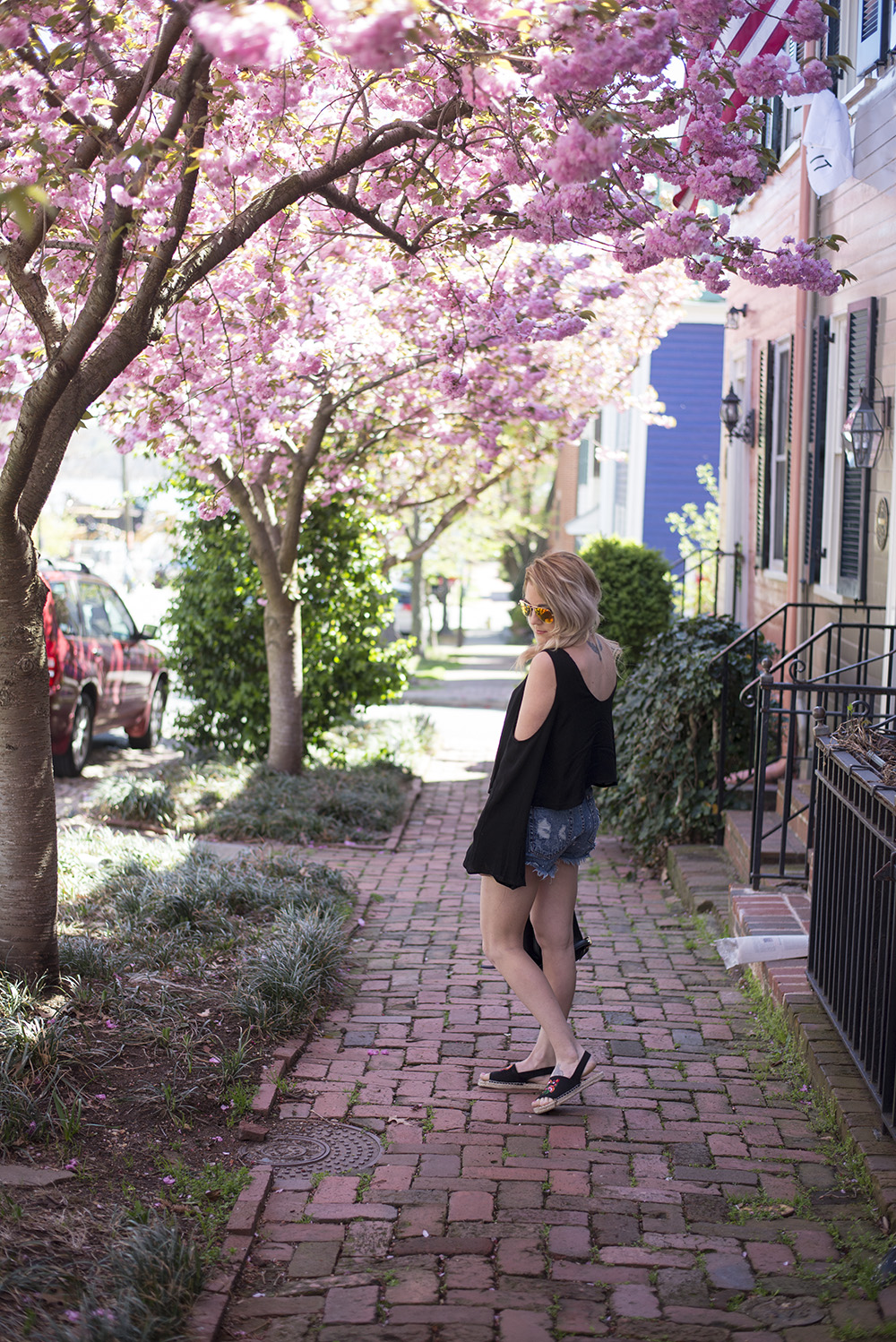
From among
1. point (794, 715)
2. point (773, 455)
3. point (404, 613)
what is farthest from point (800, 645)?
point (404, 613)

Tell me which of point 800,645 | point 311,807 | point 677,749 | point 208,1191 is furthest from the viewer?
point 311,807

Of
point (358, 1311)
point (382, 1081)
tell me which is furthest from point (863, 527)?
point (358, 1311)

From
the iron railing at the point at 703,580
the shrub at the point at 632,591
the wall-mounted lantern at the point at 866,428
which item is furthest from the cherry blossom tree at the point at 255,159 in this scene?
the shrub at the point at 632,591

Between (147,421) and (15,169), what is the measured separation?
7.38 feet

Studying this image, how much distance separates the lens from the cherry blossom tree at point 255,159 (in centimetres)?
376

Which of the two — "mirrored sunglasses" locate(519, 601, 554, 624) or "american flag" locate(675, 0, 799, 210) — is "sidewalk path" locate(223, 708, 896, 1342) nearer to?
"mirrored sunglasses" locate(519, 601, 554, 624)

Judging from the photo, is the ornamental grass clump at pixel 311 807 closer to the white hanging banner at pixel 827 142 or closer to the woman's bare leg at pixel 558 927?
the woman's bare leg at pixel 558 927

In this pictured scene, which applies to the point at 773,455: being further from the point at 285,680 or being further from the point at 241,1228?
the point at 241,1228

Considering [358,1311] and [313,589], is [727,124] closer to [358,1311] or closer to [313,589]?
[358,1311]

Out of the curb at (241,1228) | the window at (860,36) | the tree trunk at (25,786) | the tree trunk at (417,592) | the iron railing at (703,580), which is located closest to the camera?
the curb at (241,1228)

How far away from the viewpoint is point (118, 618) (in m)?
13.1

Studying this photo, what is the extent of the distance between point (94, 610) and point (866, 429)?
25.4 feet

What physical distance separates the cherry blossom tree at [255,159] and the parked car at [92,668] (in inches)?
227

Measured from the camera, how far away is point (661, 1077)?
15.5ft
